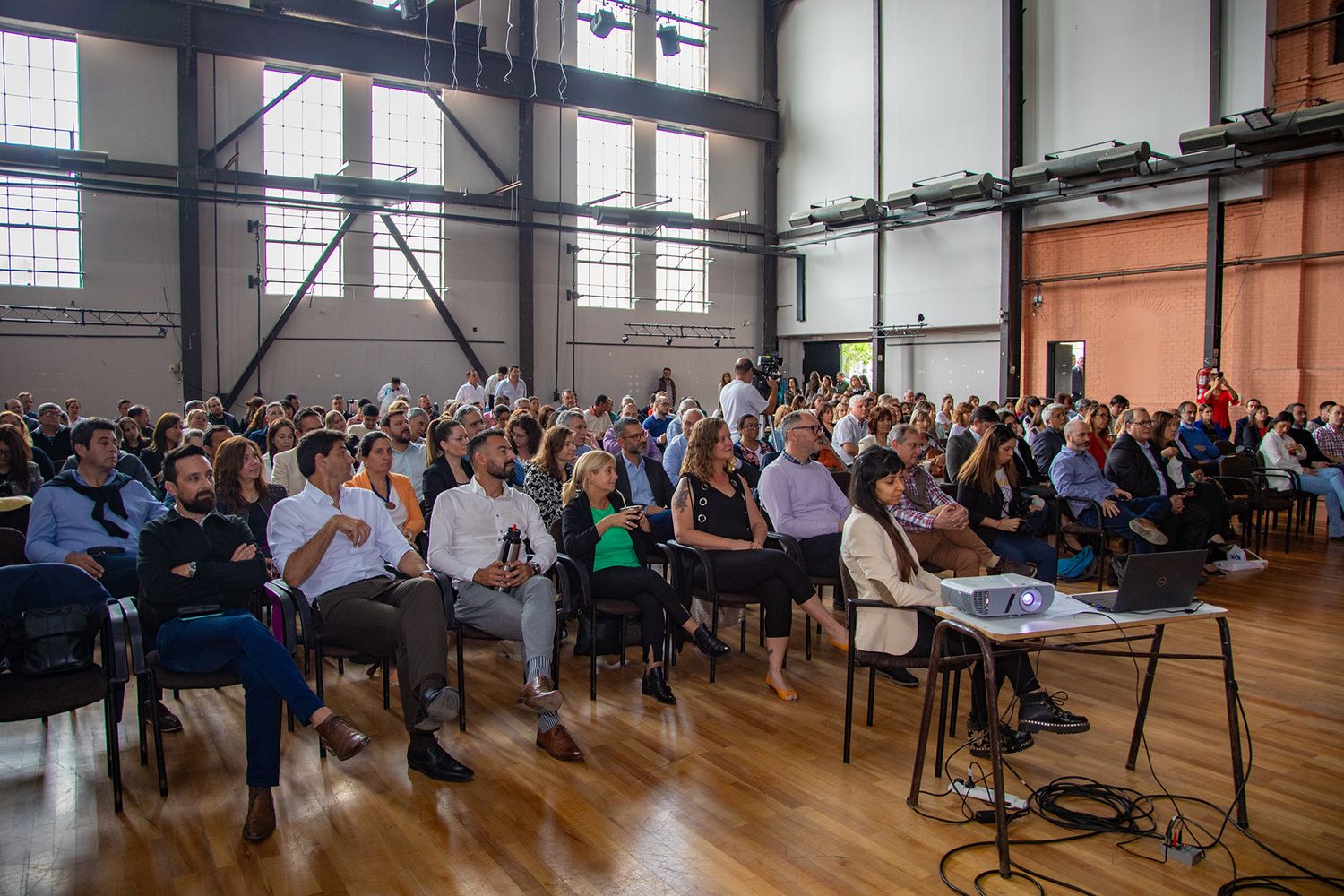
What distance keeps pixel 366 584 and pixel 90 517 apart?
4.95 ft

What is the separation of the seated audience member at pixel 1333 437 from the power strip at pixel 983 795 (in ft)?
A: 24.8

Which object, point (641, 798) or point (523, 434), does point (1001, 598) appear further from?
point (523, 434)

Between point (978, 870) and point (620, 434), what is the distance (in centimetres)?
351

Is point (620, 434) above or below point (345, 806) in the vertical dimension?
above

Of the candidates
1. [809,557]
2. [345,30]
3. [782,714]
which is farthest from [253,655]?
[345,30]

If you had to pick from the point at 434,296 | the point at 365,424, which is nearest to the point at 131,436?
the point at 365,424

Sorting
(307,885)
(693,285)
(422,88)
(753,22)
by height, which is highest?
(753,22)

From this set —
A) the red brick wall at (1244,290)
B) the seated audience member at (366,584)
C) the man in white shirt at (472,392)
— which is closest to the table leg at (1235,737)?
the seated audience member at (366,584)

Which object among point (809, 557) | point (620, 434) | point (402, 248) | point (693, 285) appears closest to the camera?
point (809, 557)

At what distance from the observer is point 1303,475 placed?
8.28 m

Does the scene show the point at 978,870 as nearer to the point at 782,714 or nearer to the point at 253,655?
the point at 782,714

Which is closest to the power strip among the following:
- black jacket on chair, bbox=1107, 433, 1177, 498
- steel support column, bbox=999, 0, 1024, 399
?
black jacket on chair, bbox=1107, 433, 1177, 498

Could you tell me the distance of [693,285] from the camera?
19.1 meters

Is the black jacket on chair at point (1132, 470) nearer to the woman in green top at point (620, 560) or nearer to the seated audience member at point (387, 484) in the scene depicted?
the woman in green top at point (620, 560)
